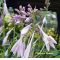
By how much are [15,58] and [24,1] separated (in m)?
0.64

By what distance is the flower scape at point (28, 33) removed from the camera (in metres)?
11.7

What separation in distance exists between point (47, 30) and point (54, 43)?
0.16 metres

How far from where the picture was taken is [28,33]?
38.4 feet

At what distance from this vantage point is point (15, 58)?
38.4 ft

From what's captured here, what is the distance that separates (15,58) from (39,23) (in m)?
0.47

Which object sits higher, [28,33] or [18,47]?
[28,33]

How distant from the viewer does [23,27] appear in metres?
11.7

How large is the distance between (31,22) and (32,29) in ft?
0.26

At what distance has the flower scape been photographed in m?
11.7

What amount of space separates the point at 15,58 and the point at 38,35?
1.18 feet

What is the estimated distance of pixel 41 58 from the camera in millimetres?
11711

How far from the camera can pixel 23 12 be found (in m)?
11.7

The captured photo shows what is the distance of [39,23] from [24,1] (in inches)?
11.6

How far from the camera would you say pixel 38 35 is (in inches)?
461
